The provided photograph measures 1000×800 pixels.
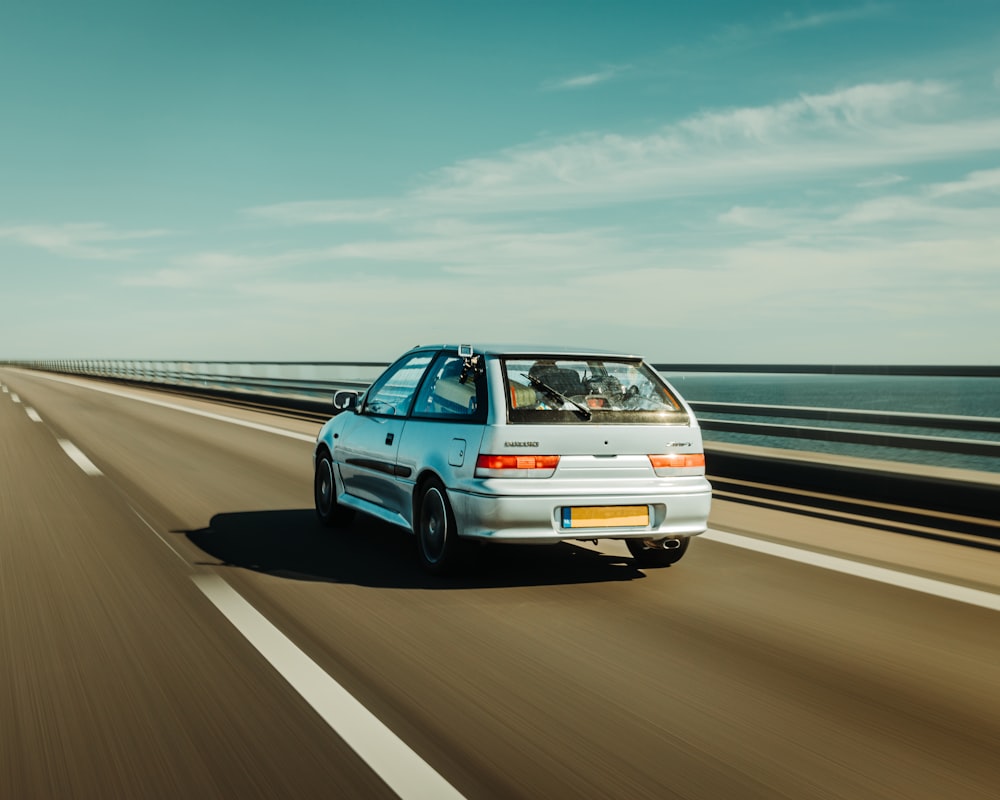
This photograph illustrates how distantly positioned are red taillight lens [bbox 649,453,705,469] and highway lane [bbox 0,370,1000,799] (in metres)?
0.74

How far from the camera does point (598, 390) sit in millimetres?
6617

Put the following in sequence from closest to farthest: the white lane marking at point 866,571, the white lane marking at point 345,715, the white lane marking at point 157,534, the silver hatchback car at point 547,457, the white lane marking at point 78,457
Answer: the white lane marking at point 345,715
the white lane marking at point 866,571
the silver hatchback car at point 547,457
the white lane marking at point 157,534
the white lane marking at point 78,457

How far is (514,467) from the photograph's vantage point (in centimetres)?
615

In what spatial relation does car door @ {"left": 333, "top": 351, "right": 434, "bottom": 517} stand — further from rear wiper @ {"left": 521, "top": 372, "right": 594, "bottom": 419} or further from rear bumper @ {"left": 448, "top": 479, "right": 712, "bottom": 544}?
rear wiper @ {"left": 521, "top": 372, "right": 594, "bottom": 419}

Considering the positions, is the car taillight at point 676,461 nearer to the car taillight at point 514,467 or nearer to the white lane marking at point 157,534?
the car taillight at point 514,467

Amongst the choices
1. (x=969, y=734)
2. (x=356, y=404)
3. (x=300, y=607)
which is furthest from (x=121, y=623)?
(x=969, y=734)

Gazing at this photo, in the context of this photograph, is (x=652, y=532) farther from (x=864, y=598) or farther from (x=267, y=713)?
(x=267, y=713)

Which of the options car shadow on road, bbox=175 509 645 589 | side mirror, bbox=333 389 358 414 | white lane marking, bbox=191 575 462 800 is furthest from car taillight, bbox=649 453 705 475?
side mirror, bbox=333 389 358 414

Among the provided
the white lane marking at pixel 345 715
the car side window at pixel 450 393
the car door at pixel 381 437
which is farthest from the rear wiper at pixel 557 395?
the white lane marking at pixel 345 715

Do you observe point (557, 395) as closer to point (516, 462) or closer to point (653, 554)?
point (516, 462)

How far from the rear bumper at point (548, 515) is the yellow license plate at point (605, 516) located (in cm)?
2

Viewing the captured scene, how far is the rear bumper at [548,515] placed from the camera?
612cm

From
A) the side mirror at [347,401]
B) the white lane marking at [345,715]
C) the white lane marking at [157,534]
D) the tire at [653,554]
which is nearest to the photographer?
the white lane marking at [345,715]

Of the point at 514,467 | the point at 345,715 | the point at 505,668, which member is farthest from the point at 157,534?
the point at 345,715
